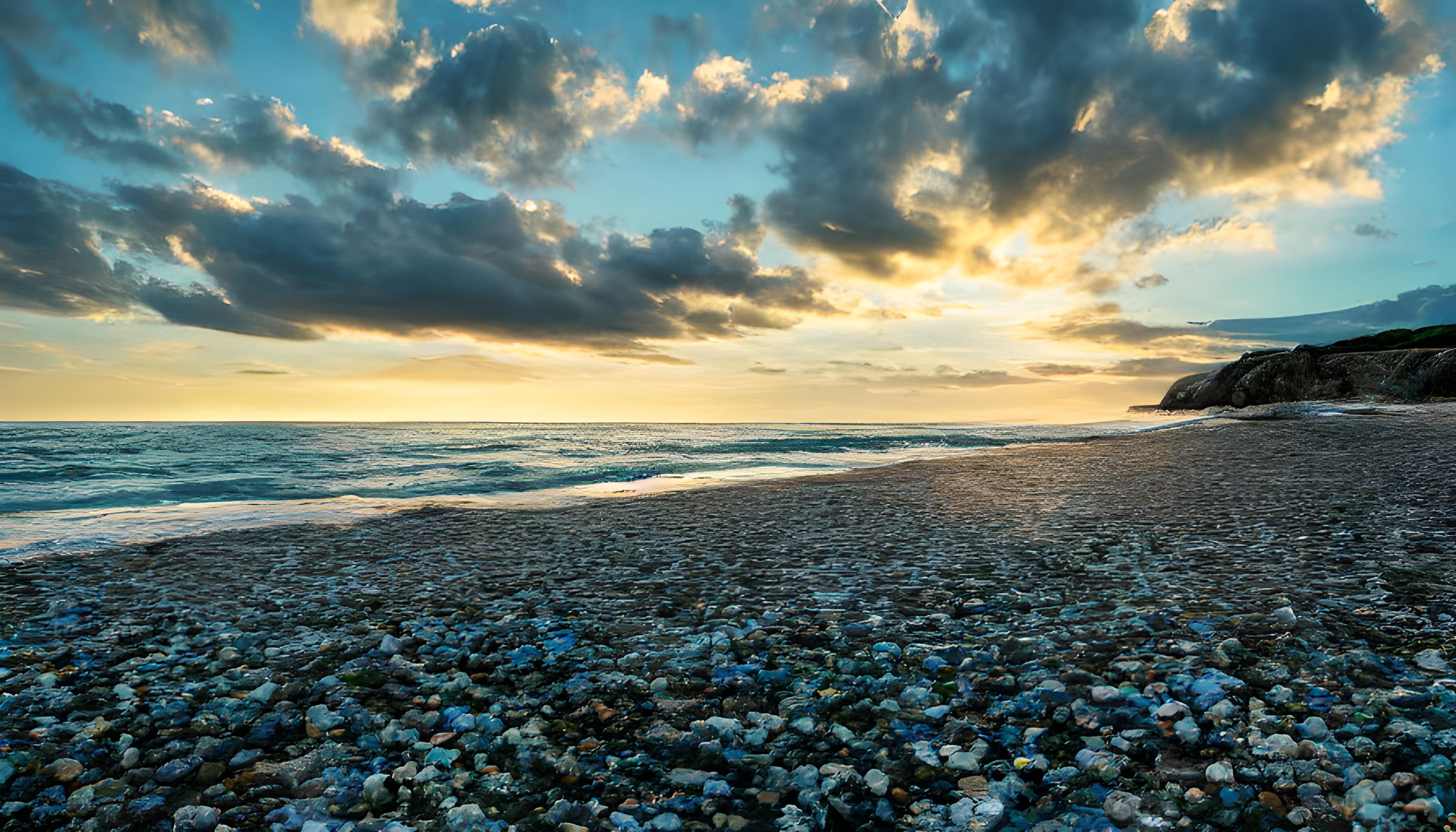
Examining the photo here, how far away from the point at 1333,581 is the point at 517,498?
19.3 m

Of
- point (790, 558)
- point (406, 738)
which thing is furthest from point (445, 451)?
point (406, 738)

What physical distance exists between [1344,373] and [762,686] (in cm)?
9523

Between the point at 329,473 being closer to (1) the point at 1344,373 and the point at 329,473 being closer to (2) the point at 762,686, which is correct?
(2) the point at 762,686

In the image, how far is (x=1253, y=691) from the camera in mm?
4340

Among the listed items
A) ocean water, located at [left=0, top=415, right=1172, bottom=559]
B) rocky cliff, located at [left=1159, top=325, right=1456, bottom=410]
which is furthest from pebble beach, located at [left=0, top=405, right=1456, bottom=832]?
rocky cliff, located at [left=1159, top=325, right=1456, bottom=410]

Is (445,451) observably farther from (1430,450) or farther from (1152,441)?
(1430,450)

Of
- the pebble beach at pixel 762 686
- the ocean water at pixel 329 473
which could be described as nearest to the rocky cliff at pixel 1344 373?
the ocean water at pixel 329 473

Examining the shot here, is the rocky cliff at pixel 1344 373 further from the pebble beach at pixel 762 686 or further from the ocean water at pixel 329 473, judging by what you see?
the pebble beach at pixel 762 686

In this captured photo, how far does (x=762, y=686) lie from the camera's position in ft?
16.4

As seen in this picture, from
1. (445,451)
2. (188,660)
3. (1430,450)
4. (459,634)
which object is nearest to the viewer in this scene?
(188,660)

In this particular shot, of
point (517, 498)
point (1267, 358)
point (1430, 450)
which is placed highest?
point (1267, 358)

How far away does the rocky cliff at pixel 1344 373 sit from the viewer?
199ft

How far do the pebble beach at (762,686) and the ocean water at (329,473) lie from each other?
6263 mm

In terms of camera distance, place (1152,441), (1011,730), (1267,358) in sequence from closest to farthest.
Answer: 1. (1011,730)
2. (1152,441)
3. (1267,358)
